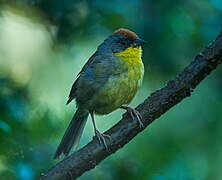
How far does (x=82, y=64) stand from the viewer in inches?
76.3

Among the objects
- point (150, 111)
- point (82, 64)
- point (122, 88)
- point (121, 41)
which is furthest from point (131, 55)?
point (150, 111)

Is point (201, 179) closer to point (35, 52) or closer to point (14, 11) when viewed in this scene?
point (35, 52)

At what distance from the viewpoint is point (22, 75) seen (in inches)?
70.9

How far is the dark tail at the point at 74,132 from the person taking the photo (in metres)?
2.10

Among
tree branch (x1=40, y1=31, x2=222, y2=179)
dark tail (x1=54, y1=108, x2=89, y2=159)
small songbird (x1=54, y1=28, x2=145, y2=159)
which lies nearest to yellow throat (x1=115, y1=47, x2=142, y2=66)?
small songbird (x1=54, y1=28, x2=145, y2=159)

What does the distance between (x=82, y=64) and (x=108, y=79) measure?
0.21 meters

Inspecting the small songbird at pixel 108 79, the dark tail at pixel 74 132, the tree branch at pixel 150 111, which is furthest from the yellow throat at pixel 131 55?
the tree branch at pixel 150 111

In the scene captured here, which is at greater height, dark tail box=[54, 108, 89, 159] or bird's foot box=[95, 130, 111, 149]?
dark tail box=[54, 108, 89, 159]

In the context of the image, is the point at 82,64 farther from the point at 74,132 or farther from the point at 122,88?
the point at 74,132

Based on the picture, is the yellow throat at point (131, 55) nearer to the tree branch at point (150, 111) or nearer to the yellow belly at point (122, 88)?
the yellow belly at point (122, 88)

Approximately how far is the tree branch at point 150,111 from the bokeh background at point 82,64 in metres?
0.06

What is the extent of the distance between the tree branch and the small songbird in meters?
0.29

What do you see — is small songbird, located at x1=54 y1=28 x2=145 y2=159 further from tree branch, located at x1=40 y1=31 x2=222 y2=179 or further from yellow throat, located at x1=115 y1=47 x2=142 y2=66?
tree branch, located at x1=40 y1=31 x2=222 y2=179

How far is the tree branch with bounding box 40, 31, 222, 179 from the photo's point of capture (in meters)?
1.60
